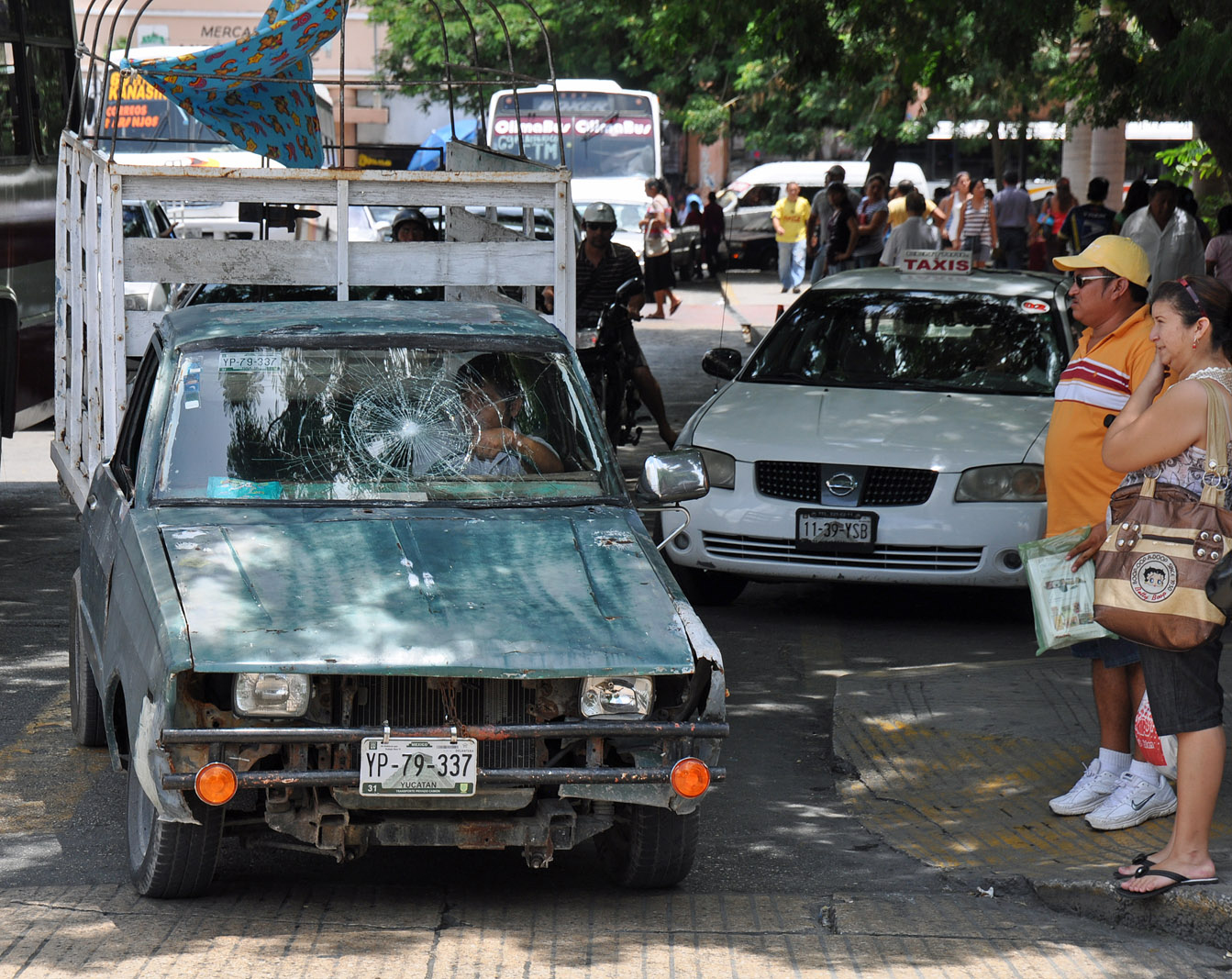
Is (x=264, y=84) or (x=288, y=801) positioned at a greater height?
(x=264, y=84)

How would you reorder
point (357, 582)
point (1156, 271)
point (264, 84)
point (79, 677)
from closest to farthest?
point (357, 582) < point (79, 677) < point (264, 84) < point (1156, 271)

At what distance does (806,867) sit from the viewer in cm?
569

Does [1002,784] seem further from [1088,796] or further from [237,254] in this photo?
[237,254]

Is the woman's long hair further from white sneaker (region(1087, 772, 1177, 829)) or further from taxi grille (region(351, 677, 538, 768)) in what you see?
taxi grille (region(351, 677, 538, 768))

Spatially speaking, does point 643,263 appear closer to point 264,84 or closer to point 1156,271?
point 1156,271

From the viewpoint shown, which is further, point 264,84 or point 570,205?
point 264,84

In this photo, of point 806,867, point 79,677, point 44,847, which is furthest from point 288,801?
A: point 79,677

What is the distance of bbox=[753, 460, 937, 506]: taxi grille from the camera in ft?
28.3

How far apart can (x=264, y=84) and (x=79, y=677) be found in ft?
15.6

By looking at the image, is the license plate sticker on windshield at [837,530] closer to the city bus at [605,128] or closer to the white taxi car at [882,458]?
the white taxi car at [882,458]

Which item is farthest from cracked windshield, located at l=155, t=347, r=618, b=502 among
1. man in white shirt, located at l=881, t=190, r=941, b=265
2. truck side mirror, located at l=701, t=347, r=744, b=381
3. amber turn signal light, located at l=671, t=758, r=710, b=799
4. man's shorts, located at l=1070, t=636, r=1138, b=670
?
man in white shirt, located at l=881, t=190, r=941, b=265

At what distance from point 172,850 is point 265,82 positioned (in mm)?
5390

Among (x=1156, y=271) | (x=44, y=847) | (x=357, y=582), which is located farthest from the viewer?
(x=1156, y=271)

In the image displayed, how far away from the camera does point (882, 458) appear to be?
862cm
